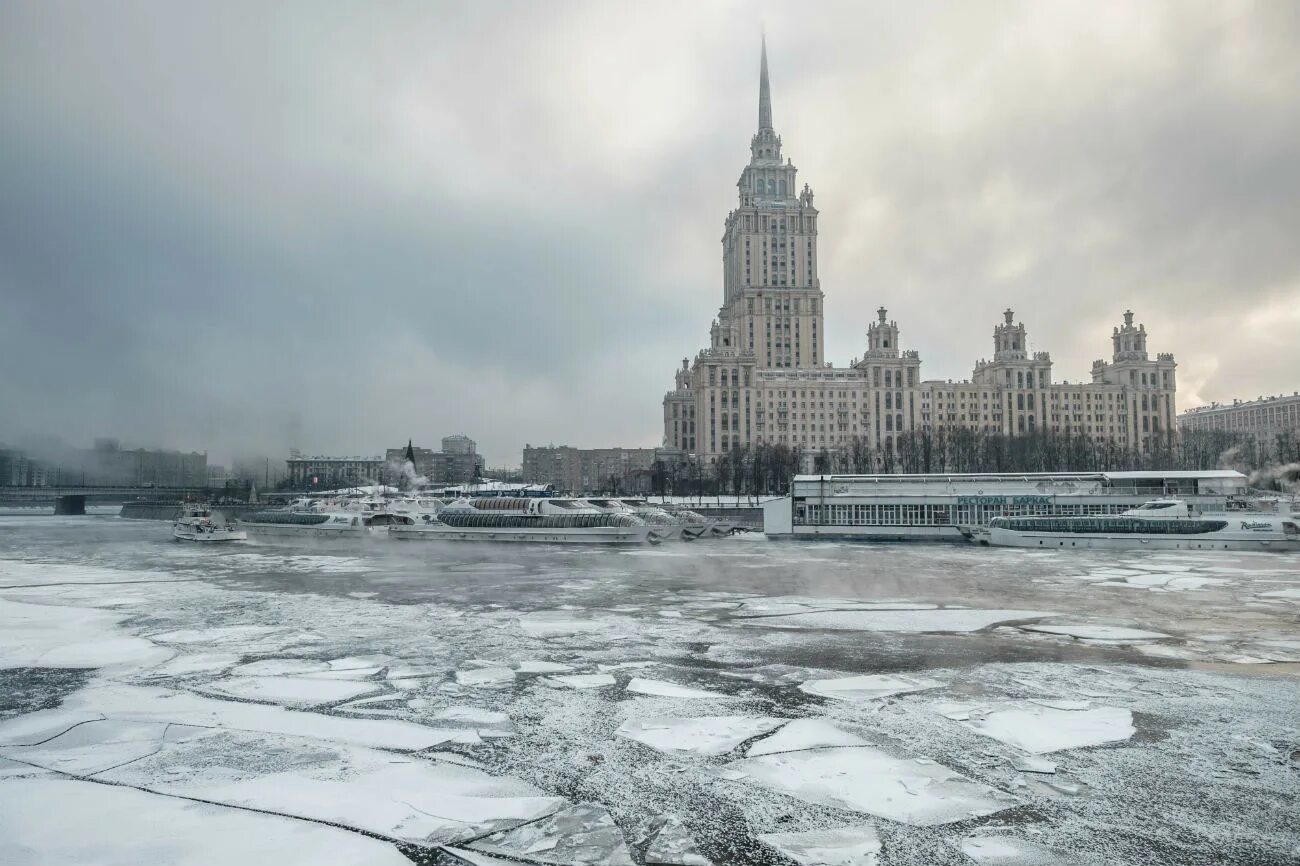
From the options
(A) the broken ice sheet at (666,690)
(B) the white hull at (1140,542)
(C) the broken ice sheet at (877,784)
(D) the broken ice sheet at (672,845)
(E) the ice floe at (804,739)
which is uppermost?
(D) the broken ice sheet at (672,845)

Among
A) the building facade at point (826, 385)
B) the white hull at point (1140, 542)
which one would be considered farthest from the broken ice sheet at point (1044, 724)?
the building facade at point (826, 385)

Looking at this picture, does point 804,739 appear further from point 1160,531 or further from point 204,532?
point 204,532

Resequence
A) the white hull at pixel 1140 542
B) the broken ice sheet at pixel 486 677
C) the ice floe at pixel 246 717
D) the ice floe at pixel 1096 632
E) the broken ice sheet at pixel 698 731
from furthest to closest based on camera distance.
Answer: the white hull at pixel 1140 542 → the ice floe at pixel 1096 632 → the broken ice sheet at pixel 486 677 → the ice floe at pixel 246 717 → the broken ice sheet at pixel 698 731

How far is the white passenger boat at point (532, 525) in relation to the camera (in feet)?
180

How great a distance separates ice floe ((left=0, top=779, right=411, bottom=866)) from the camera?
24.0ft

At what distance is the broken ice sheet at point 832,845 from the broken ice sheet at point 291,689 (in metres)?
8.29

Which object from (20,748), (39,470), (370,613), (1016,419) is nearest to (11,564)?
(370,613)

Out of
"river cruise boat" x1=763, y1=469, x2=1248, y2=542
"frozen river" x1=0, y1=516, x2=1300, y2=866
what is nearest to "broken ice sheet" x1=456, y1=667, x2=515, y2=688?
"frozen river" x1=0, y1=516, x2=1300, y2=866

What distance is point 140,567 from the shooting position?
38.5 meters

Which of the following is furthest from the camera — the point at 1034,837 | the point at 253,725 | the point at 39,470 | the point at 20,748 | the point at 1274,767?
the point at 39,470

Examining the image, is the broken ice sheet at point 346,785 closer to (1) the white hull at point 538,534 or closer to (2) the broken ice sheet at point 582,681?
(2) the broken ice sheet at point 582,681

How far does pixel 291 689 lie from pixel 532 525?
46339mm

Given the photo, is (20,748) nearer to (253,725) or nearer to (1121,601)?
(253,725)

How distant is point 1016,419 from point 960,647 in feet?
598
